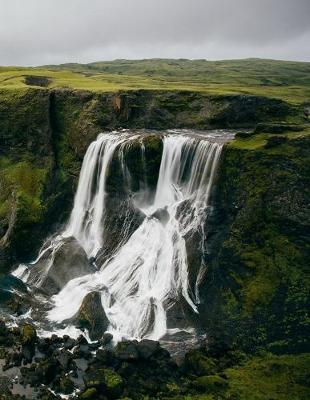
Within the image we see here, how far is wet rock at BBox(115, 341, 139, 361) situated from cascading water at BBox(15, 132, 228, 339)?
6.68 feet

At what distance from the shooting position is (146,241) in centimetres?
3616

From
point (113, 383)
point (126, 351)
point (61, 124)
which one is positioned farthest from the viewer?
point (61, 124)

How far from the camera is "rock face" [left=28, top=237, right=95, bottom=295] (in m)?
35.8

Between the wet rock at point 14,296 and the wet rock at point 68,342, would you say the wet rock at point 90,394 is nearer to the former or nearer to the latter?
the wet rock at point 68,342

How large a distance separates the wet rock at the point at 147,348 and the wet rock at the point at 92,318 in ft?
11.4

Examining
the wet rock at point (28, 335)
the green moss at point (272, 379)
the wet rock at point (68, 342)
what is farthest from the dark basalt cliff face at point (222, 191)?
the wet rock at point (28, 335)

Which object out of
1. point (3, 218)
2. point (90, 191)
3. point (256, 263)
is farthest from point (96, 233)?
point (256, 263)

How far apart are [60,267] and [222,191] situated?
13.0m

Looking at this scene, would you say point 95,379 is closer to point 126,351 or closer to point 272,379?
point 126,351

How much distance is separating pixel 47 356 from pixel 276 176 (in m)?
17.3

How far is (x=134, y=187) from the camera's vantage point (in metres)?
39.8

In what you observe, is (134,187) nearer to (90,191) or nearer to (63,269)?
(90,191)

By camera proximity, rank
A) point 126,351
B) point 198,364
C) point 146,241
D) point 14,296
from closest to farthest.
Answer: point 198,364
point 126,351
point 14,296
point 146,241

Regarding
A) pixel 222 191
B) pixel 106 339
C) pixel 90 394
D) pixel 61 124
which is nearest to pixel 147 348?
pixel 106 339
